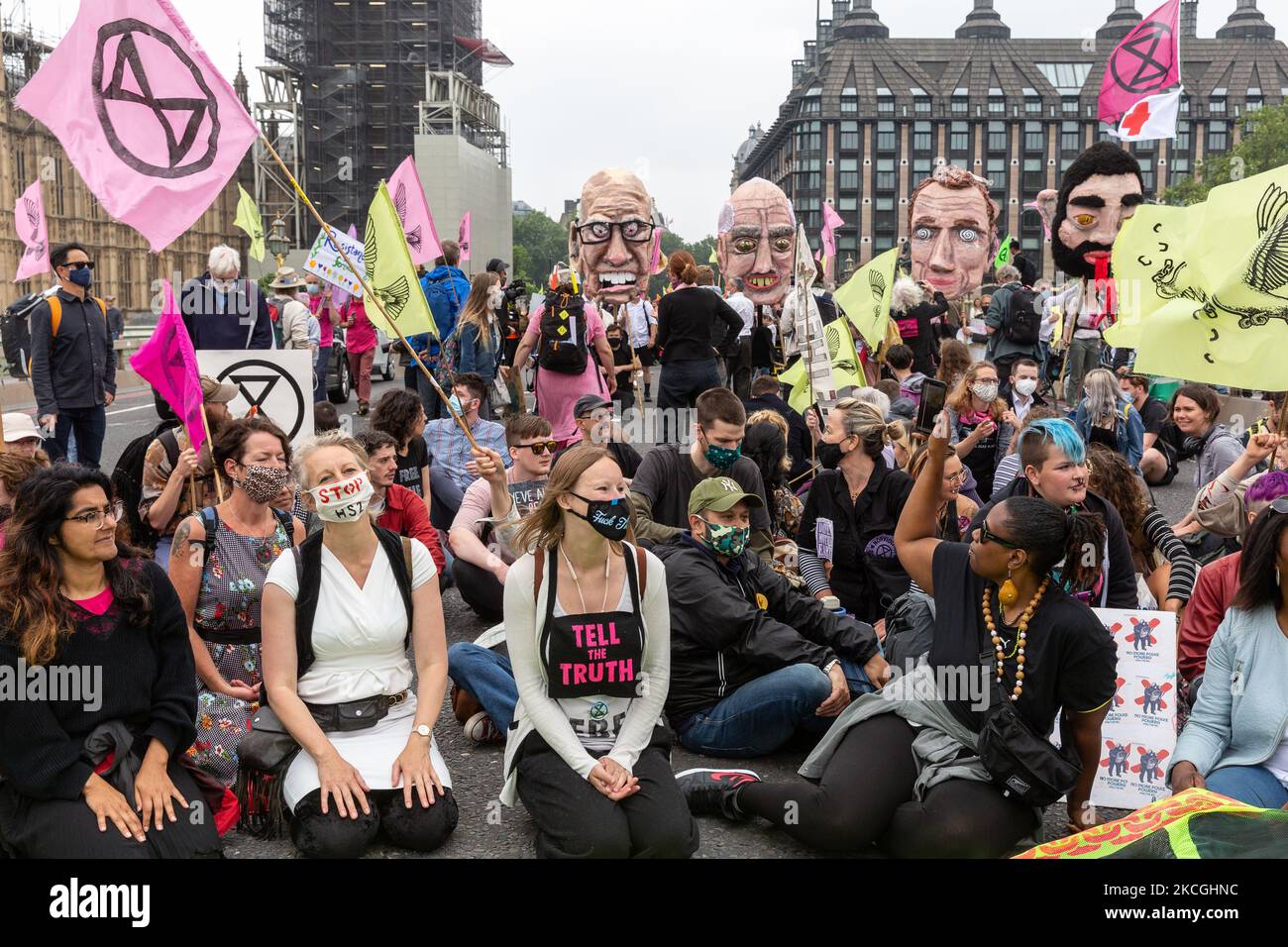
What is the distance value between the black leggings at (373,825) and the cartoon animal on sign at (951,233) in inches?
498

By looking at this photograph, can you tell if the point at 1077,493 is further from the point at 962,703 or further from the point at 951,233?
the point at 951,233

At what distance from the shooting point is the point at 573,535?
4.40 m

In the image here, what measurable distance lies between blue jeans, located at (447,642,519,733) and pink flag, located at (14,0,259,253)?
201cm

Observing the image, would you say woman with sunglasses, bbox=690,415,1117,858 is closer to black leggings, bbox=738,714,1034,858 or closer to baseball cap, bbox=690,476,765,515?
black leggings, bbox=738,714,1034,858

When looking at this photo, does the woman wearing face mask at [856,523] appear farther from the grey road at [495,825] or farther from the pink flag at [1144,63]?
the pink flag at [1144,63]

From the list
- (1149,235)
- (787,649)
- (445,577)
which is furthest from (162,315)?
(1149,235)

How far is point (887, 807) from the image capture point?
4.21 metres

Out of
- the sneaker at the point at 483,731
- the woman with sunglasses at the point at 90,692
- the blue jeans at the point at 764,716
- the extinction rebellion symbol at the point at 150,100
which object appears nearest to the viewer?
the woman with sunglasses at the point at 90,692

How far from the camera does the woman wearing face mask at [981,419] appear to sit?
806 centimetres

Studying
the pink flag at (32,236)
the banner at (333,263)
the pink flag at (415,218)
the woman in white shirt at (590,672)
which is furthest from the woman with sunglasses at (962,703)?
the pink flag at (32,236)

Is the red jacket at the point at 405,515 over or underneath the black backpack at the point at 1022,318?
underneath

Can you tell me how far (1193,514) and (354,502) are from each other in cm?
386

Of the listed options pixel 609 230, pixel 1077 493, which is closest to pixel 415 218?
pixel 609 230

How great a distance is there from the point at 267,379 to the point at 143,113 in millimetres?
2121
